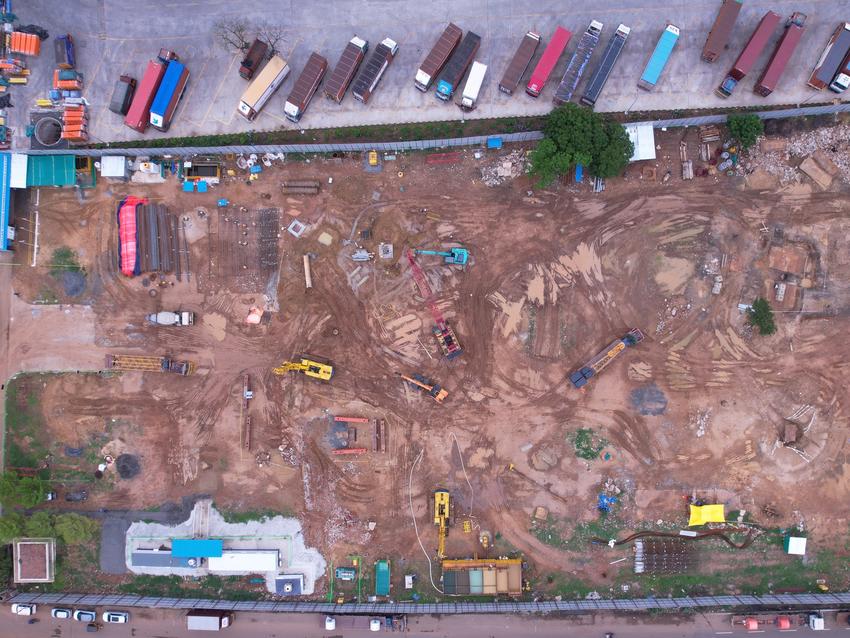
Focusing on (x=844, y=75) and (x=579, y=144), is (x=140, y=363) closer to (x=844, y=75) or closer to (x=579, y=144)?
(x=579, y=144)

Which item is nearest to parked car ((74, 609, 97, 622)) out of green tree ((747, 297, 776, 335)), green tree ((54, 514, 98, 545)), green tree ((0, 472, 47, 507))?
green tree ((54, 514, 98, 545))

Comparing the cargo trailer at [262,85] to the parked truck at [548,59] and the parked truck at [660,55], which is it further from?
the parked truck at [660,55]

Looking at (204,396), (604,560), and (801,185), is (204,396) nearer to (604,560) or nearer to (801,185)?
(604,560)

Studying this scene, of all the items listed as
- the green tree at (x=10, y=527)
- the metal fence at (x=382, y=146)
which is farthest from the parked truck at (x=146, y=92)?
the green tree at (x=10, y=527)

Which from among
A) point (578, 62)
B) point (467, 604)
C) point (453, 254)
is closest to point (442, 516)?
point (467, 604)

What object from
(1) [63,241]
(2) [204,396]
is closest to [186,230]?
(1) [63,241]

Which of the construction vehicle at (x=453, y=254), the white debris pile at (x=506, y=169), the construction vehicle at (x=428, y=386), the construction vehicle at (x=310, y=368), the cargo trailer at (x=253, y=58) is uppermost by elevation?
the cargo trailer at (x=253, y=58)
